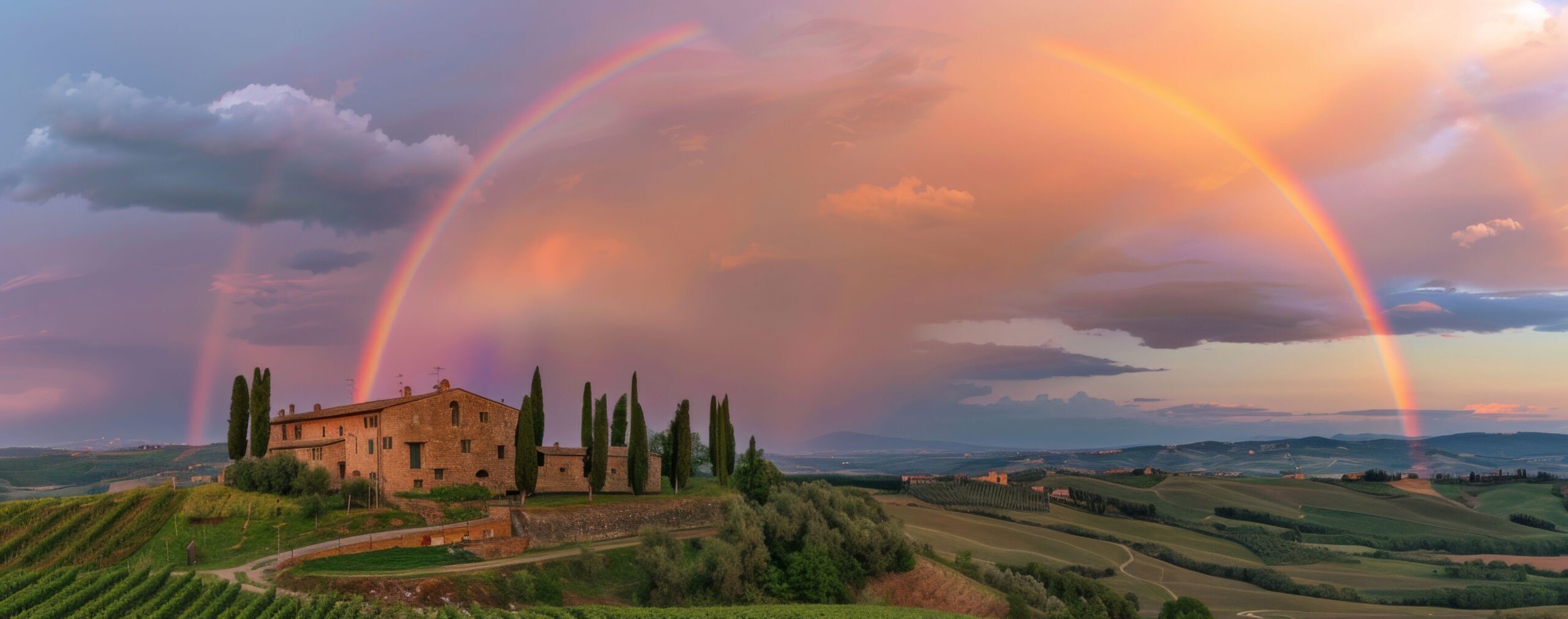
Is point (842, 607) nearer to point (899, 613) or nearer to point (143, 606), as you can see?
point (899, 613)

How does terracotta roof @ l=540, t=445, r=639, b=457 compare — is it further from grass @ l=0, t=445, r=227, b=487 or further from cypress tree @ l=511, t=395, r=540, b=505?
grass @ l=0, t=445, r=227, b=487

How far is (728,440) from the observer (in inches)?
2672

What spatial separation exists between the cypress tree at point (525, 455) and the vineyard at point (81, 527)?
16105 millimetres

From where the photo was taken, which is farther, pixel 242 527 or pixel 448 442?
pixel 448 442

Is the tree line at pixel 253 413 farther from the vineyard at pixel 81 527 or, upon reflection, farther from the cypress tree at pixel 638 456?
the cypress tree at pixel 638 456

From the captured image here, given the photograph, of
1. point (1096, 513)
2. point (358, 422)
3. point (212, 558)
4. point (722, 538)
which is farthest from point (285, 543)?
point (1096, 513)

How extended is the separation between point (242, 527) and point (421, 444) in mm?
9545

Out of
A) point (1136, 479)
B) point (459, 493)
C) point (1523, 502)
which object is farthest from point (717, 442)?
point (1523, 502)

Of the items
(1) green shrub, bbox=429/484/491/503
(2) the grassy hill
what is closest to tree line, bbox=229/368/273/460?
(1) green shrub, bbox=429/484/491/503

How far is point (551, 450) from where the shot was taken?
54969 millimetres

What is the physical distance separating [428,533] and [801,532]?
66.0 ft

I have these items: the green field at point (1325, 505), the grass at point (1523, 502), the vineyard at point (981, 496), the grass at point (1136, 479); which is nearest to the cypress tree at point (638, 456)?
the vineyard at point (981, 496)

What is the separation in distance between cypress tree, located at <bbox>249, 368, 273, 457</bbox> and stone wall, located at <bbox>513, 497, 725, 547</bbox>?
63.6 ft

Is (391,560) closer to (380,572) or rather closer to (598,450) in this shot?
(380,572)
